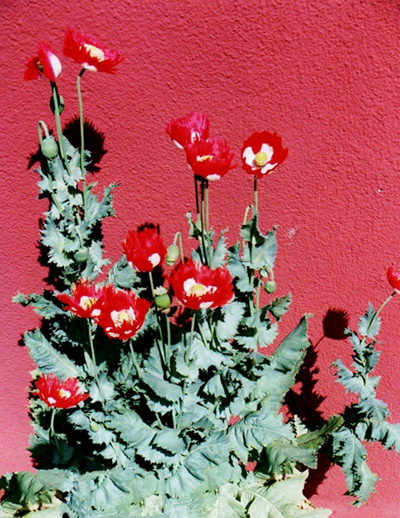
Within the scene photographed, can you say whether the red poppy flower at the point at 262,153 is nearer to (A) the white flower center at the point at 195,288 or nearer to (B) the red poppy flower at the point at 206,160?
(B) the red poppy flower at the point at 206,160

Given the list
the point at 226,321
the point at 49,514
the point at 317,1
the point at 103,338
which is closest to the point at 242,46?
the point at 317,1

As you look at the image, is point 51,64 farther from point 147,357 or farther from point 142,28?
point 147,357

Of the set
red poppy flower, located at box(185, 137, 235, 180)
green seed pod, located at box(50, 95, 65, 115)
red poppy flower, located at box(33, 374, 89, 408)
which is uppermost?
green seed pod, located at box(50, 95, 65, 115)

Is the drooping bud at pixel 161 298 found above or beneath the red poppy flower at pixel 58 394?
above

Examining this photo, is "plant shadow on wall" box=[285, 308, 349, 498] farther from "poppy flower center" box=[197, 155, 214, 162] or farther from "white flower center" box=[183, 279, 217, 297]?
"poppy flower center" box=[197, 155, 214, 162]

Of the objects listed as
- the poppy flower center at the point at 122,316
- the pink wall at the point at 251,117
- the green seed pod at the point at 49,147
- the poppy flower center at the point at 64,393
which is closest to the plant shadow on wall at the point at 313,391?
the pink wall at the point at 251,117

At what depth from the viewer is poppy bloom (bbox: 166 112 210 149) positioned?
1016 millimetres

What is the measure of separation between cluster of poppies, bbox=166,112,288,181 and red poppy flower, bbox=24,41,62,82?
0.29m

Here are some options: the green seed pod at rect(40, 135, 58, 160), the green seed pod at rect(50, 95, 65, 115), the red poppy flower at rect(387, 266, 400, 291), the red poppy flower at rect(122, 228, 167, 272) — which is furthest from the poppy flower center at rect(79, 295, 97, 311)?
the red poppy flower at rect(387, 266, 400, 291)

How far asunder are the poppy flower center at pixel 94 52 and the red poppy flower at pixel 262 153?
401mm

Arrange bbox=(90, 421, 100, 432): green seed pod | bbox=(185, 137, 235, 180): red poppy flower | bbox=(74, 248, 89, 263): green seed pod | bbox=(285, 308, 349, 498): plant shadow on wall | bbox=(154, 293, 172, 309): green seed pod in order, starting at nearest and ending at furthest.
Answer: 1. bbox=(185, 137, 235, 180): red poppy flower
2. bbox=(154, 293, 172, 309): green seed pod
3. bbox=(74, 248, 89, 263): green seed pod
4. bbox=(90, 421, 100, 432): green seed pod
5. bbox=(285, 308, 349, 498): plant shadow on wall

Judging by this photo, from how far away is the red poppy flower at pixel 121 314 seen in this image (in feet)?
3.43

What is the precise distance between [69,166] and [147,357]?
65 cm

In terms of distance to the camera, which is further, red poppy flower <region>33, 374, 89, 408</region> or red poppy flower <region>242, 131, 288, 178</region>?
red poppy flower <region>33, 374, 89, 408</region>
